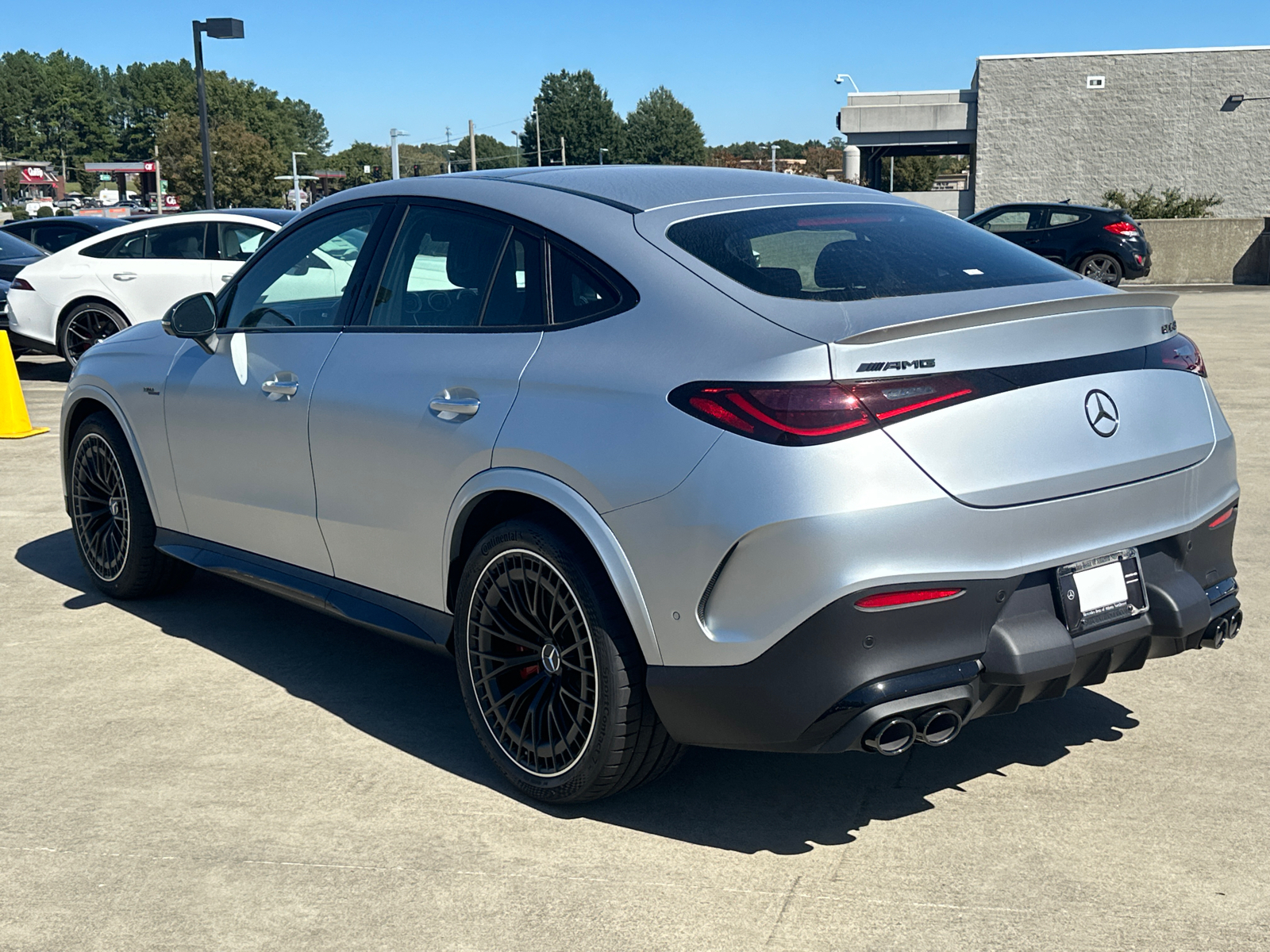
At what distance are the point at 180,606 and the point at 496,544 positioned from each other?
265cm

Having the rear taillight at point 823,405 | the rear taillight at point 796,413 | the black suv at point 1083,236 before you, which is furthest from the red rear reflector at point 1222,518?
the black suv at point 1083,236

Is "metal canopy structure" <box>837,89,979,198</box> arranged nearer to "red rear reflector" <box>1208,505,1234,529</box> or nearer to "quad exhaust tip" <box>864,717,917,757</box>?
"red rear reflector" <box>1208,505,1234,529</box>

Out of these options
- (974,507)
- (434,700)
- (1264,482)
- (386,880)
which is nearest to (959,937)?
(974,507)

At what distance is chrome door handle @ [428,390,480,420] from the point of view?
147 inches

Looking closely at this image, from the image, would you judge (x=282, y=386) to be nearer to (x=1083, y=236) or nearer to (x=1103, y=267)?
(x=1083, y=236)

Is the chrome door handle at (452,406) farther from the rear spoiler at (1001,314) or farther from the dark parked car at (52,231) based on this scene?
the dark parked car at (52,231)

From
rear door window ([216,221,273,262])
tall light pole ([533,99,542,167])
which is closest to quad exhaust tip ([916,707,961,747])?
rear door window ([216,221,273,262])

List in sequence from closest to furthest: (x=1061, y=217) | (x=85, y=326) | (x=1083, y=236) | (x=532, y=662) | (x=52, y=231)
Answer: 1. (x=532, y=662)
2. (x=85, y=326)
3. (x=52, y=231)
4. (x=1083, y=236)
5. (x=1061, y=217)

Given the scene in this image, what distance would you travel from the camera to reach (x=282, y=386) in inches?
175

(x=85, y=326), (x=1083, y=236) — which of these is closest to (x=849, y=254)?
(x=85, y=326)

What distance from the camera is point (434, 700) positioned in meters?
4.58

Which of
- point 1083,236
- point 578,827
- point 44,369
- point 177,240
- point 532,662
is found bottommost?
point 578,827

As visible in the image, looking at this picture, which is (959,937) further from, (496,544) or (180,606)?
(180,606)

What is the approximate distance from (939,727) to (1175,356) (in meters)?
1.25
